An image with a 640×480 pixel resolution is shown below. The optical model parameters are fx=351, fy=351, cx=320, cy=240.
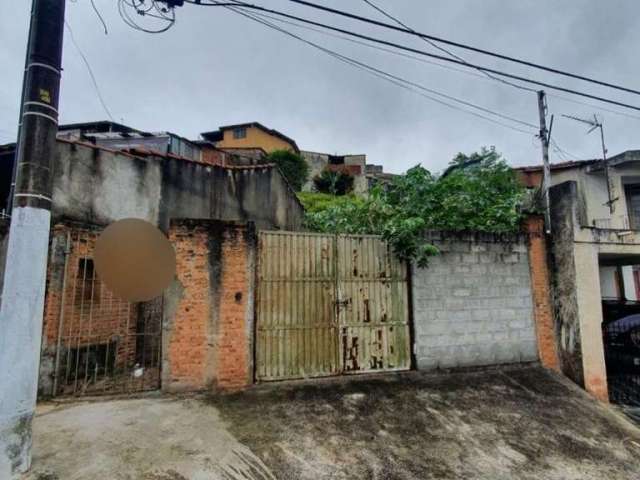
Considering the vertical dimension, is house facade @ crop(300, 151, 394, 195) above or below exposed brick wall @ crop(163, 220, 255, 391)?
above

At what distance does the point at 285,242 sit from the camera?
564cm

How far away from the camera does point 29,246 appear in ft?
9.78

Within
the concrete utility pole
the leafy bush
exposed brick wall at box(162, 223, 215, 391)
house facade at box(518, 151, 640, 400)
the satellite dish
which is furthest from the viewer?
the leafy bush

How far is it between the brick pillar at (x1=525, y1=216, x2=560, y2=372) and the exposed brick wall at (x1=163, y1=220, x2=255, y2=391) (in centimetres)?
523

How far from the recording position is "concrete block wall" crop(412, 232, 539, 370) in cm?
601

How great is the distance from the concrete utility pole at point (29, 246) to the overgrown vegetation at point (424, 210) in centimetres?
465

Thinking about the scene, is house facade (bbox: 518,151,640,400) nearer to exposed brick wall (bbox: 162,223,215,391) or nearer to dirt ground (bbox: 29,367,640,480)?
dirt ground (bbox: 29,367,640,480)

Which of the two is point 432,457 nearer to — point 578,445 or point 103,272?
point 578,445

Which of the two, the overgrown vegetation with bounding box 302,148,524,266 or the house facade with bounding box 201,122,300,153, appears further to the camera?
the house facade with bounding box 201,122,300,153

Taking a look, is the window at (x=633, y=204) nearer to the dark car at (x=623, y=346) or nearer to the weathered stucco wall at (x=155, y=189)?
the dark car at (x=623, y=346)

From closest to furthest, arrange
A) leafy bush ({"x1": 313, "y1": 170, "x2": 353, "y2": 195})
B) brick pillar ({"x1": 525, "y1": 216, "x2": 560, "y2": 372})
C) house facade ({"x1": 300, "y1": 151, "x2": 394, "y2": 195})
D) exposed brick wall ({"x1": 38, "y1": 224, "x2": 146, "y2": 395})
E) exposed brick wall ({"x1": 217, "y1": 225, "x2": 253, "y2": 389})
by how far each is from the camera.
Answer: exposed brick wall ({"x1": 217, "y1": 225, "x2": 253, "y2": 389})
exposed brick wall ({"x1": 38, "y1": 224, "x2": 146, "y2": 395})
brick pillar ({"x1": 525, "y1": 216, "x2": 560, "y2": 372})
leafy bush ({"x1": 313, "y1": 170, "x2": 353, "y2": 195})
house facade ({"x1": 300, "y1": 151, "x2": 394, "y2": 195})

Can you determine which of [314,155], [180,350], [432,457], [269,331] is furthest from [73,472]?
[314,155]

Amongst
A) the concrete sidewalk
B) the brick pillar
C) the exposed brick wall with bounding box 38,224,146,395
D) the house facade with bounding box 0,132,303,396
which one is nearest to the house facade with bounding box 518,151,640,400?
the brick pillar

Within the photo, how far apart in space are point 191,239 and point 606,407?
23.3 feet
